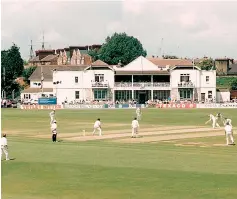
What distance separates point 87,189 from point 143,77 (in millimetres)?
86343

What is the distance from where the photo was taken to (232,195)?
20.2 m

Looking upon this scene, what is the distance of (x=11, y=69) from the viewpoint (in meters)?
135

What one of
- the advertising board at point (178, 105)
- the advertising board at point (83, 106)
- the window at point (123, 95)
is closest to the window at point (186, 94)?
the window at point (123, 95)

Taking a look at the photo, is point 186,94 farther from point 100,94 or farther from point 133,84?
point 100,94

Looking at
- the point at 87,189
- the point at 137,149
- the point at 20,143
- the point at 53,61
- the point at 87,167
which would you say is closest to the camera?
the point at 87,189

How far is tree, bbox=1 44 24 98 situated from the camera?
127312 mm

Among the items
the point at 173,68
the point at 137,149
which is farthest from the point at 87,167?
the point at 173,68

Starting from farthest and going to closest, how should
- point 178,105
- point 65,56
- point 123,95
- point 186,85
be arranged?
point 65,56
point 123,95
point 186,85
point 178,105

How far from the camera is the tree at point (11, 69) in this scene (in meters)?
127

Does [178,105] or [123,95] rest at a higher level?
[123,95]

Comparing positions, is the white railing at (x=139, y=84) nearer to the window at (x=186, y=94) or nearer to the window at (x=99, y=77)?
the window at (x=99, y=77)

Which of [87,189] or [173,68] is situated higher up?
[173,68]

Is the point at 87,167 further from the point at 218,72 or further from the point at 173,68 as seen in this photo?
the point at 218,72

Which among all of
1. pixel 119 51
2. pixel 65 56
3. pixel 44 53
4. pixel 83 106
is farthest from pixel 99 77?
pixel 44 53
